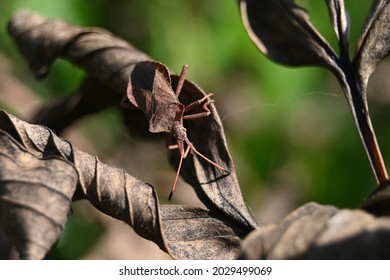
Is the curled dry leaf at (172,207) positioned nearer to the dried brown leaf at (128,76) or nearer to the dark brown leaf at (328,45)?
the dried brown leaf at (128,76)

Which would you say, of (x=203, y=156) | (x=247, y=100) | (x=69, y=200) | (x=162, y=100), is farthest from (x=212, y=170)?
(x=247, y=100)

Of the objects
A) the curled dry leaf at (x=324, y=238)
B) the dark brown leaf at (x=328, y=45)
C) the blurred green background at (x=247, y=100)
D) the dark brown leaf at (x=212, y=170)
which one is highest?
the dark brown leaf at (x=328, y=45)

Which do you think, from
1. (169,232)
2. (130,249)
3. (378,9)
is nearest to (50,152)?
(169,232)

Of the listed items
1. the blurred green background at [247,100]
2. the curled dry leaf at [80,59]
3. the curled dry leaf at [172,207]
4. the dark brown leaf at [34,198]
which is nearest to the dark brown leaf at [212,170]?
the curled dry leaf at [172,207]

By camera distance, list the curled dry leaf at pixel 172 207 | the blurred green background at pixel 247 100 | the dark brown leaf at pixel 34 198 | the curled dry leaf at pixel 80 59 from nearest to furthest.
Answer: the dark brown leaf at pixel 34 198
the curled dry leaf at pixel 172 207
the curled dry leaf at pixel 80 59
the blurred green background at pixel 247 100

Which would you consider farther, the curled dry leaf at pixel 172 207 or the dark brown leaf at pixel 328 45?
the dark brown leaf at pixel 328 45

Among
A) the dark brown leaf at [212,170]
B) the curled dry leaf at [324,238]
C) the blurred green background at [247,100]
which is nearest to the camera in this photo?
the curled dry leaf at [324,238]
